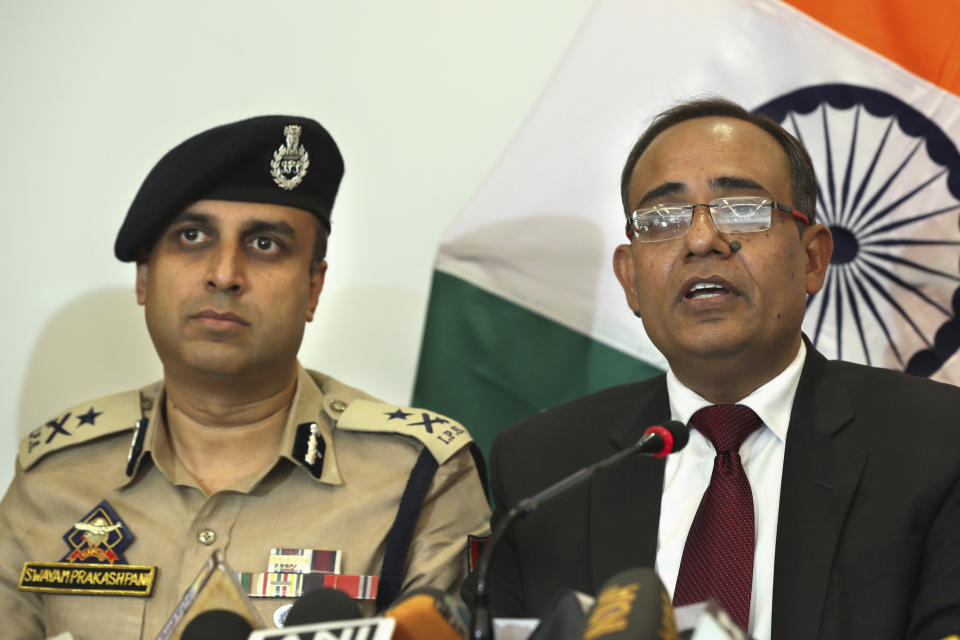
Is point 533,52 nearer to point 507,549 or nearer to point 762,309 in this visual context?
point 762,309

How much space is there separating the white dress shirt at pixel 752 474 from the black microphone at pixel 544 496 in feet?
1.22

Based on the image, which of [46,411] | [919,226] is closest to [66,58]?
[46,411]

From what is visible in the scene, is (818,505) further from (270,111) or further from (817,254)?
(270,111)

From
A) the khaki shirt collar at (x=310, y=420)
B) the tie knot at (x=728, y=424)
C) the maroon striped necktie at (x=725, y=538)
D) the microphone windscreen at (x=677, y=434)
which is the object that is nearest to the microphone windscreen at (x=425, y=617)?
the microphone windscreen at (x=677, y=434)

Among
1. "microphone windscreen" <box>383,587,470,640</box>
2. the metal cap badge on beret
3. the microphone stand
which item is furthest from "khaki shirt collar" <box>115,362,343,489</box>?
"microphone windscreen" <box>383,587,470,640</box>

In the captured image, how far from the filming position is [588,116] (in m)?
2.55

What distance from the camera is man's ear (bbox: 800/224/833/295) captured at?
73.2 inches

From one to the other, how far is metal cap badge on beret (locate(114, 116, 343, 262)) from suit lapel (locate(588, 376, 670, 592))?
30.6 inches

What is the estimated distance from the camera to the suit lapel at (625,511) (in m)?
1.66

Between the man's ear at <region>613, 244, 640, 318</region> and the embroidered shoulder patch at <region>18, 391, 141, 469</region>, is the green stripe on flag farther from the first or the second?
the embroidered shoulder patch at <region>18, 391, 141, 469</region>

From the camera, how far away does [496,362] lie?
261 centimetres

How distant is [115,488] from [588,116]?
1.35 m

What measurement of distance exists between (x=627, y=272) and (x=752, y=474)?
0.49 m

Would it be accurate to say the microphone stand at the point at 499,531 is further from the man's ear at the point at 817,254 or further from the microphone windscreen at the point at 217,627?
the man's ear at the point at 817,254
